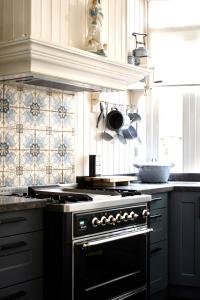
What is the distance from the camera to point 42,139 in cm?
330

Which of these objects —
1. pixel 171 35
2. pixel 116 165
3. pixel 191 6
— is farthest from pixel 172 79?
pixel 116 165

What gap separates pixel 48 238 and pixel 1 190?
543mm

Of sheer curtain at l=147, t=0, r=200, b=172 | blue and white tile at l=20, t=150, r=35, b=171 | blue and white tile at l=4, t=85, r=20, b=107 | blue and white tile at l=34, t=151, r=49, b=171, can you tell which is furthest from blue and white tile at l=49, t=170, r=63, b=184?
sheer curtain at l=147, t=0, r=200, b=172

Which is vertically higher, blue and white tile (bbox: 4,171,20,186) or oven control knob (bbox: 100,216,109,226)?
blue and white tile (bbox: 4,171,20,186)

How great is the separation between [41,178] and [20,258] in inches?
37.2

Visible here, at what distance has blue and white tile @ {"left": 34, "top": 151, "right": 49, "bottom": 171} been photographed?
325 centimetres

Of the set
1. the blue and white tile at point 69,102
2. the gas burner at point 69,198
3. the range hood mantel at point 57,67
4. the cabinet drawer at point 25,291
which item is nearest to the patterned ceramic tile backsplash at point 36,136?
the blue and white tile at point 69,102

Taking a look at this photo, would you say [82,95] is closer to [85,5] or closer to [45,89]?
[45,89]

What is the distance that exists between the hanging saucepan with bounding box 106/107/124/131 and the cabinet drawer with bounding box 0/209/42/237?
1.56 m

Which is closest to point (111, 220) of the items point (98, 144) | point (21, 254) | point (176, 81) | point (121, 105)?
point (21, 254)

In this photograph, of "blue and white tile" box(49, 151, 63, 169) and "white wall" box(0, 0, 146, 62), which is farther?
"blue and white tile" box(49, 151, 63, 169)

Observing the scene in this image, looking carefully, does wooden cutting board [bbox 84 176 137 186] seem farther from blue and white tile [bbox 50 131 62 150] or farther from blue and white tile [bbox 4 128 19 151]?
blue and white tile [bbox 4 128 19 151]

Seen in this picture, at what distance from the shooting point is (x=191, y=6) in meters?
4.23

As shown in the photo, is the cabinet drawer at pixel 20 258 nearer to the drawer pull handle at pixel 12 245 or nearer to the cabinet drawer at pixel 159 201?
the drawer pull handle at pixel 12 245
